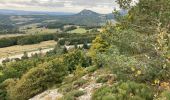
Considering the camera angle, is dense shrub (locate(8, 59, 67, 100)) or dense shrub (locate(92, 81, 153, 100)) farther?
dense shrub (locate(8, 59, 67, 100))

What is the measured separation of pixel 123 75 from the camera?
2284 centimetres

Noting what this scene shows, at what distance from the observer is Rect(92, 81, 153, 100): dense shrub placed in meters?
19.9

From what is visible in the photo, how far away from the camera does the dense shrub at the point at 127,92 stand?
19.9m

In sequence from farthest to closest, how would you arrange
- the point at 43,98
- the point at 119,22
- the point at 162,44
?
1. the point at 43,98
2. the point at 119,22
3. the point at 162,44

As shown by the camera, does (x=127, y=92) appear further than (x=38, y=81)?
No

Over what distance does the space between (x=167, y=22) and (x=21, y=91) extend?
27.2m

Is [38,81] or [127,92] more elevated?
[127,92]

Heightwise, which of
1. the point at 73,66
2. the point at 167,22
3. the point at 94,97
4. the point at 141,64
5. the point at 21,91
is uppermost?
the point at 167,22

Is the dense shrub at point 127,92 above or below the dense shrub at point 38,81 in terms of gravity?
above

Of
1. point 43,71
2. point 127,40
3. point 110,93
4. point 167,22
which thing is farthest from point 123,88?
point 43,71

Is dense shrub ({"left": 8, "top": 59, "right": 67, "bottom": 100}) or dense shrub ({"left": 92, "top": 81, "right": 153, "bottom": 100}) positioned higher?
dense shrub ({"left": 92, "top": 81, "right": 153, "bottom": 100})

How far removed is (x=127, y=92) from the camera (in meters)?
20.4

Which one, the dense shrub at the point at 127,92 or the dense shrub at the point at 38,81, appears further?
the dense shrub at the point at 38,81

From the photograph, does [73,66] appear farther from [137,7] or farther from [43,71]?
[137,7]
